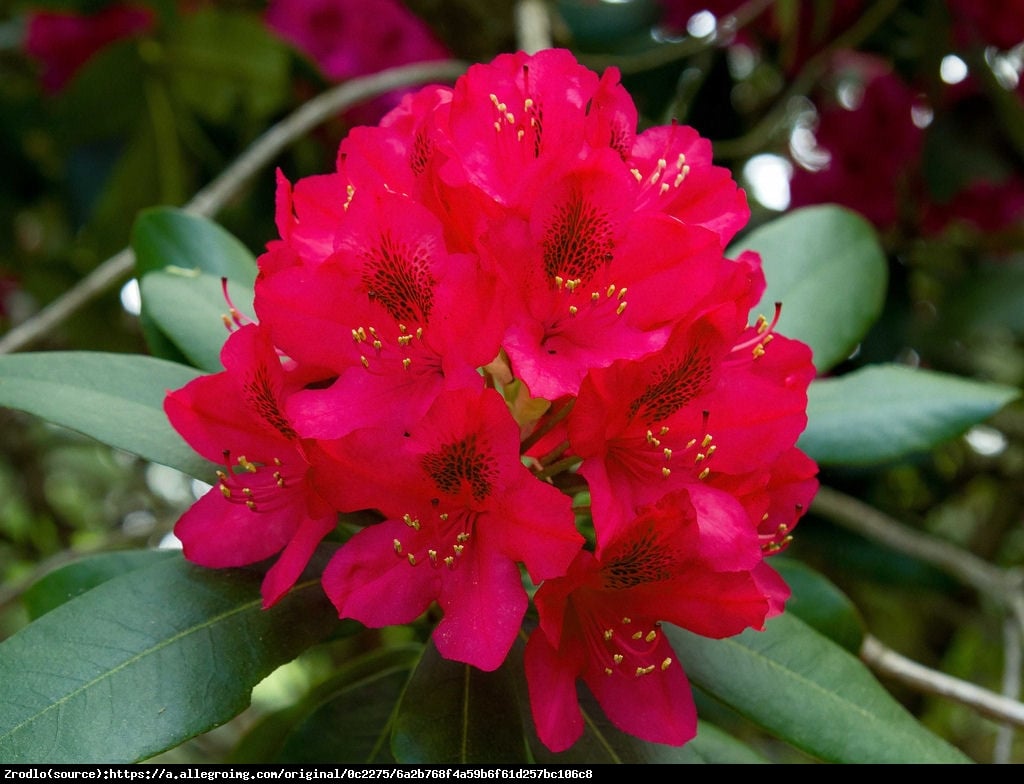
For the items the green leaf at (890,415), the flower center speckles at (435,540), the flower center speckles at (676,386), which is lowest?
the green leaf at (890,415)

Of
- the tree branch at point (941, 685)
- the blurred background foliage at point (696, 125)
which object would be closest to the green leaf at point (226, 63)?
the blurred background foliage at point (696, 125)

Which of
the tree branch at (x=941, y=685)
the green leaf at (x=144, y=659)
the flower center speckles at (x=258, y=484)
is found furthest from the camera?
the tree branch at (x=941, y=685)

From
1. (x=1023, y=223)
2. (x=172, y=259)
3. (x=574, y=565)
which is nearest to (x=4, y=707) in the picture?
(x=574, y=565)

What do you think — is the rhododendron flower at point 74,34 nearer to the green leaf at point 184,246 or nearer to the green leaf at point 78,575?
the green leaf at point 184,246

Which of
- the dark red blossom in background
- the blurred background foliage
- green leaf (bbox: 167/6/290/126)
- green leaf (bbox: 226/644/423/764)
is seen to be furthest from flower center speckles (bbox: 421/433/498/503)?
the dark red blossom in background

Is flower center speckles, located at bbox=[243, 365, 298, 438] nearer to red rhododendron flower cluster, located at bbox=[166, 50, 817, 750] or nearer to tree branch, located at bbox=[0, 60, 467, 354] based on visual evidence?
red rhododendron flower cluster, located at bbox=[166, 50, 817, 750]

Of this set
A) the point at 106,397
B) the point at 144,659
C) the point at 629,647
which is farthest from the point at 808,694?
the point at 106,397

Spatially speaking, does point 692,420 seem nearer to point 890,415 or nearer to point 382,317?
point 382,317
